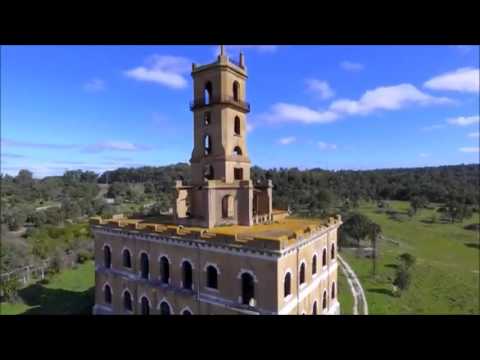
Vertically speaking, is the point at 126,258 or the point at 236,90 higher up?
the point at 236,90

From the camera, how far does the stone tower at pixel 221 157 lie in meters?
19.6

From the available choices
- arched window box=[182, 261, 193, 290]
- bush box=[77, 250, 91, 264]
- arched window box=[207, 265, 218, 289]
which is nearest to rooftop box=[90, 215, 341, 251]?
arched window box=[207, 265, 218, 289]

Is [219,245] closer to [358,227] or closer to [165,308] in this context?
[165,308]

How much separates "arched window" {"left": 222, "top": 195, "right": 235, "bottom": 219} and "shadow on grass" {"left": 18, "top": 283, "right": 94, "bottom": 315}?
12962mm

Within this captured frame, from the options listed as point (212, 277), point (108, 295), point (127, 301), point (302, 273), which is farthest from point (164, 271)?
point (302, 273)

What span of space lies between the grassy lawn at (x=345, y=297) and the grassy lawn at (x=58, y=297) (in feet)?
63.4

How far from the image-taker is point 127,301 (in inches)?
790

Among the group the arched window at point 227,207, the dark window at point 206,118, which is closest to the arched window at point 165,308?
the arched window at point 227,207

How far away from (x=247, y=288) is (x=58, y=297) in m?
19.3

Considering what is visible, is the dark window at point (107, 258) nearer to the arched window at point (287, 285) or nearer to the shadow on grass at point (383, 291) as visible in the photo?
the arched window at point (287, 285)
